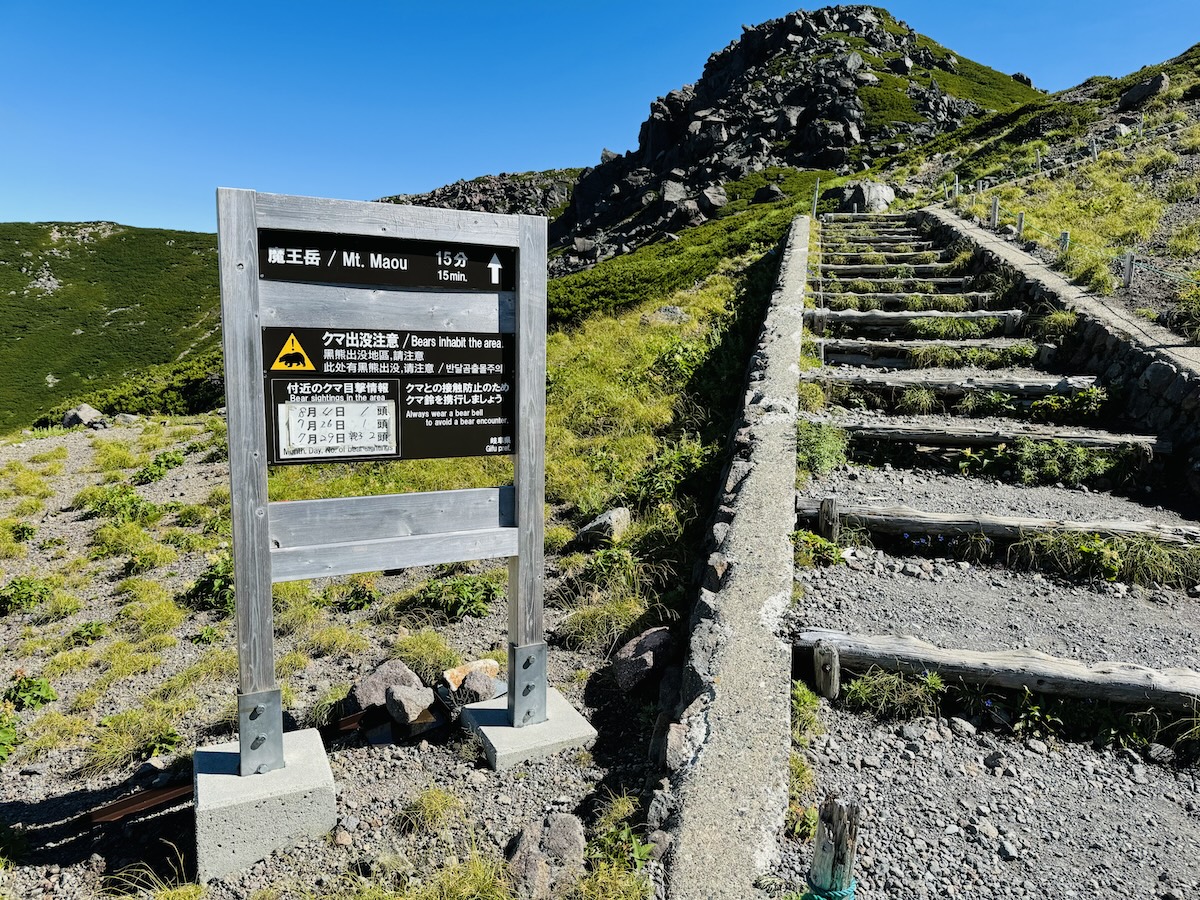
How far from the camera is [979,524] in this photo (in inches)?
174

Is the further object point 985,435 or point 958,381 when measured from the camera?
point 958,381

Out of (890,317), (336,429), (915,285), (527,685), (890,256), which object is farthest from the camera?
(890,256)

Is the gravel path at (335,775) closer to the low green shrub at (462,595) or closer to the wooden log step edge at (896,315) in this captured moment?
the low green shrub at (462,595)

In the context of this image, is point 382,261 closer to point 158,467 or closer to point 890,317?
point 890,317

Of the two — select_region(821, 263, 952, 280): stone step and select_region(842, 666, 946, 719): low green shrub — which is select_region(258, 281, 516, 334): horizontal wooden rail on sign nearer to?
select_region(842, 666, 946, 719): low green shrub

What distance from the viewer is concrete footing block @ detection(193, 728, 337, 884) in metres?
2.90

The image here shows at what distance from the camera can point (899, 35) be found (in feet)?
268

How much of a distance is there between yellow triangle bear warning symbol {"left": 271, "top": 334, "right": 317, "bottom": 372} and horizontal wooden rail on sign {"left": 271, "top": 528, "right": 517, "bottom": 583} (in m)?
0.77

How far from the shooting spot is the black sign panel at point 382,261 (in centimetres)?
302

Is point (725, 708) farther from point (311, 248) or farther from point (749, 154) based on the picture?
point (749, 154)

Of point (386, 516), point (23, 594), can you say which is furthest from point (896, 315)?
point (23, 594)

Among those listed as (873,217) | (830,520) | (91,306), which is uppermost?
(91,306)

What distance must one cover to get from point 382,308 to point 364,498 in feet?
2.81

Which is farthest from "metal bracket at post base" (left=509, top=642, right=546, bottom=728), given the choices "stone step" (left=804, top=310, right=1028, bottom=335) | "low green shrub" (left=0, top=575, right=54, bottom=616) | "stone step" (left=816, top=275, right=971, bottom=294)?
"stone step" (left=816, top=275, right=971, bottom=294)
